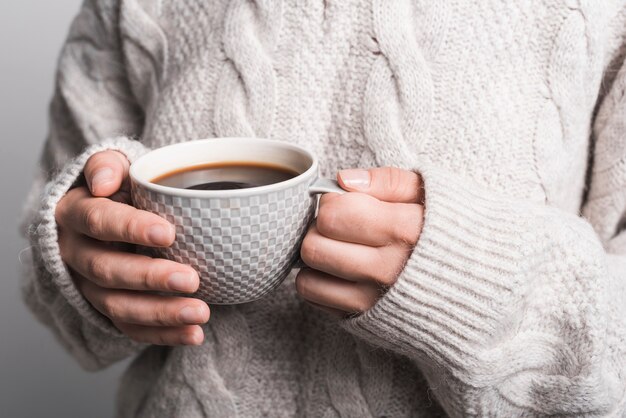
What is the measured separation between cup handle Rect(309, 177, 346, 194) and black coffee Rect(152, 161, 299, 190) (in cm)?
4

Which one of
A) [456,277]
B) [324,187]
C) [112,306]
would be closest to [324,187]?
[324,187]

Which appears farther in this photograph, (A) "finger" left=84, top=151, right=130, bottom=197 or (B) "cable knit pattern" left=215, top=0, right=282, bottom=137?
(B) "cable knit pattern" left=215, top=0, right=282, bottom=137

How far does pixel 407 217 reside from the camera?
0.51 m

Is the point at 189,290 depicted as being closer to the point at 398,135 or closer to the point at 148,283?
the point at 148,283

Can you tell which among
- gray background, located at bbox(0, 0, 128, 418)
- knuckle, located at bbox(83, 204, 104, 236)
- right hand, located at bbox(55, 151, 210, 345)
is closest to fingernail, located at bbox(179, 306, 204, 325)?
right hand, located at bbox(55, 151, 210, 345)

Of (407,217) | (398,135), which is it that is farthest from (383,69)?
(407,217)

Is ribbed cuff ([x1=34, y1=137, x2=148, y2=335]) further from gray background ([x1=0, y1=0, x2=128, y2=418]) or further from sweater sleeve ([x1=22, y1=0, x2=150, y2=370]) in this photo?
gray background ([x1=0, y1=0, x2=128, y2=418])

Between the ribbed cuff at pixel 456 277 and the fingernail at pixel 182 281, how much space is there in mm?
164

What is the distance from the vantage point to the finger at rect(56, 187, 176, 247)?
450mm

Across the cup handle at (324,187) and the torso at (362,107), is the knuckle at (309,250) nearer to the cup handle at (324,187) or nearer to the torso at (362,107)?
the cup handle at (324,187)

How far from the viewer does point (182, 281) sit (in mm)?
461

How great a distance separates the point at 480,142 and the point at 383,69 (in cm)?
13

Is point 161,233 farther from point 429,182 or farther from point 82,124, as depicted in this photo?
point 82,124

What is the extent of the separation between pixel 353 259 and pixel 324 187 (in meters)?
0.07
